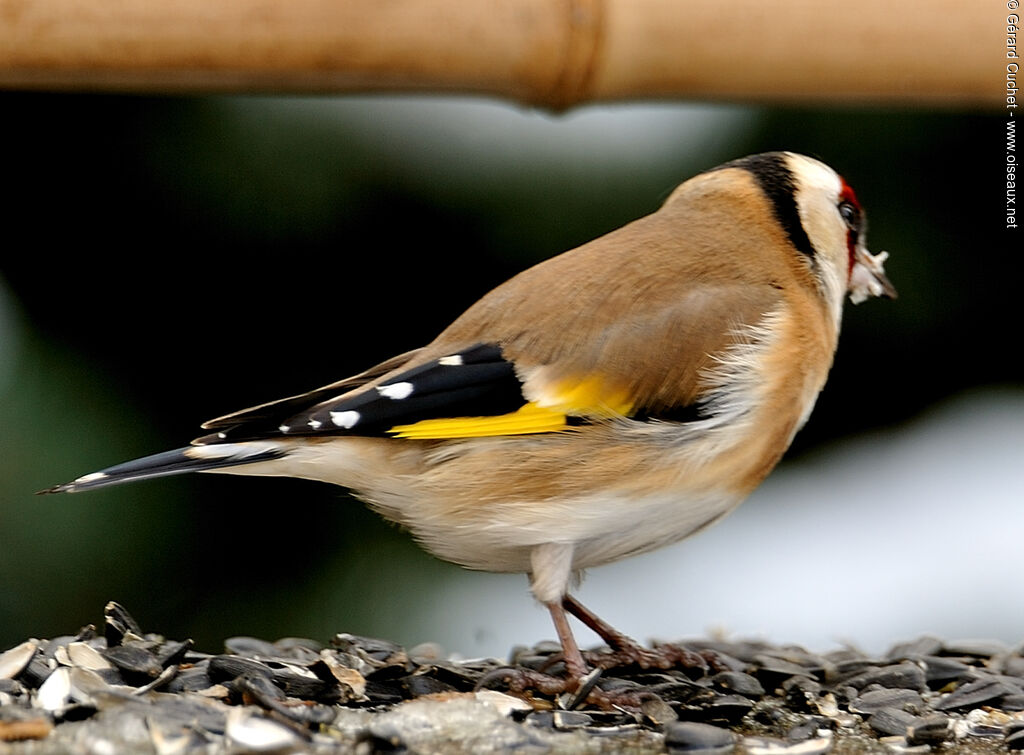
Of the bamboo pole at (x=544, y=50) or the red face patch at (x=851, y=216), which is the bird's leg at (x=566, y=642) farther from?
the red face patch at (x=851, y=216)

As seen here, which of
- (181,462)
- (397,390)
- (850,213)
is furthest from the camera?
(850,213)

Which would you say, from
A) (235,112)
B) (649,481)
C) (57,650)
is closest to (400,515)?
(649,481)

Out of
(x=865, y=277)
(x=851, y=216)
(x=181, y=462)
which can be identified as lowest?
(x=181, y=462)

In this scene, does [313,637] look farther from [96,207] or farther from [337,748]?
[337,748]

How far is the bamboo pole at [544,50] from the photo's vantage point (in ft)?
7.35

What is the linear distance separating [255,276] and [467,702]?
4.98 feet

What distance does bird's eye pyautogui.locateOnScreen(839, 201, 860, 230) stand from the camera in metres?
2.94

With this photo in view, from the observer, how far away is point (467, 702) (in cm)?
218

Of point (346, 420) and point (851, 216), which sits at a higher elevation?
point (851, 216)

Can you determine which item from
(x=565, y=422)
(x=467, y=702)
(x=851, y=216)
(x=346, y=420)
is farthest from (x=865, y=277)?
(x=467, y=702)

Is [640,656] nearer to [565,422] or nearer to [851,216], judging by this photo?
[565,422]

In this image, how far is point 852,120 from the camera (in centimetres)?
362

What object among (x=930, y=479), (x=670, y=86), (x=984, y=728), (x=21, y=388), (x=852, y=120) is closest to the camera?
(x=984, y=728)

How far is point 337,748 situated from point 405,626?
1.47 metres
